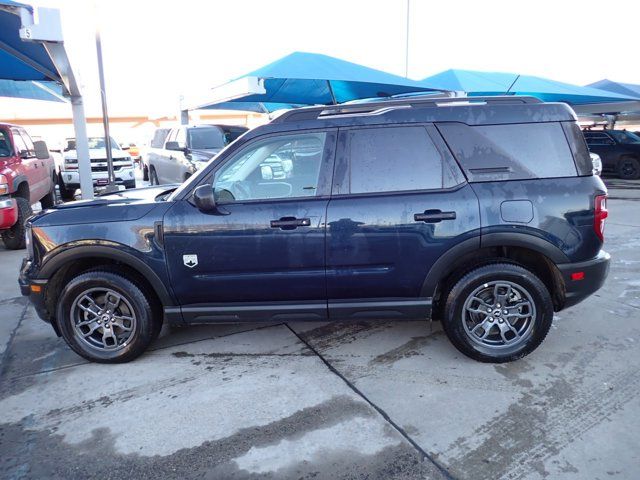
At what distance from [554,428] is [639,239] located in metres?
6.06

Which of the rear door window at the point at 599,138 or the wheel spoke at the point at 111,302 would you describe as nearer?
the wheel spoke at the point at 111,302

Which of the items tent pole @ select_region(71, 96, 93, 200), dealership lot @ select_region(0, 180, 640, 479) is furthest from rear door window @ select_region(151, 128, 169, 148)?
dealership lot @ select_region(0, 180, 640, 479)

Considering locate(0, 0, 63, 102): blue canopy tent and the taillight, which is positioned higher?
locate(0, 0, 63, 102): blue canopy tent

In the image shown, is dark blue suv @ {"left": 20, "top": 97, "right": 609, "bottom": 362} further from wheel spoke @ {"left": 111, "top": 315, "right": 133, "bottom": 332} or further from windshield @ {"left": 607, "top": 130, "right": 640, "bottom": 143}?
windshield @ {"left": 607, "top": 130, "right": 640, "bottom": 143}

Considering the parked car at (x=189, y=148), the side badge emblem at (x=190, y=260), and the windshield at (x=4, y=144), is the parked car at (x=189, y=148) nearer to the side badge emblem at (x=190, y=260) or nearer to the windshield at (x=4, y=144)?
the windshield at (x=4, y=144)

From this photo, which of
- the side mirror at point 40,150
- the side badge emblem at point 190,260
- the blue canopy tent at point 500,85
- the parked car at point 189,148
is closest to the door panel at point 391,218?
the side badge emblem at point 190,260

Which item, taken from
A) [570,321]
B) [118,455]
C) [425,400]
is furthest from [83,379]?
[570,321]

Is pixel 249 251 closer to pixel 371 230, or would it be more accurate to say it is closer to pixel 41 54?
pixel 371 230

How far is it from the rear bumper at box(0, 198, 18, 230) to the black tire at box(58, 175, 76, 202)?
6772 millimetres

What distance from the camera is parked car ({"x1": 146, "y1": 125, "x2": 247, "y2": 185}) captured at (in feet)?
32.8

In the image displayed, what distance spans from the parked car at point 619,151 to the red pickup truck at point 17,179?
1721 centimetres

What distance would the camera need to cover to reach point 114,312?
3832 mm

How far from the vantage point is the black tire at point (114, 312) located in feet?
12.1

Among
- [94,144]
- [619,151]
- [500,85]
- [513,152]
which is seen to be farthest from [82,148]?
[619,151]
